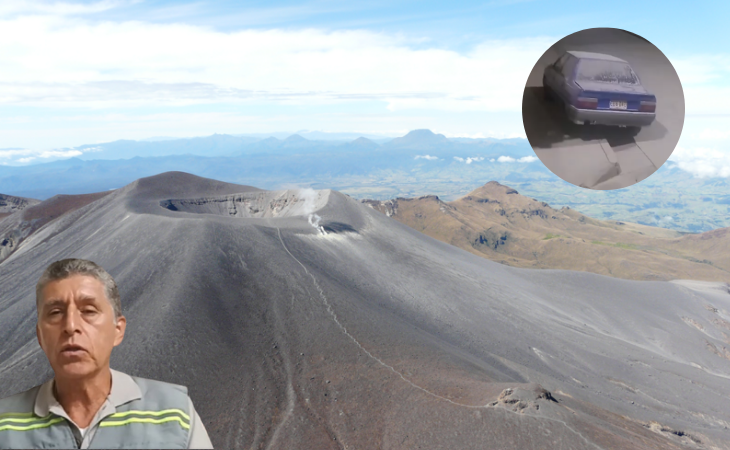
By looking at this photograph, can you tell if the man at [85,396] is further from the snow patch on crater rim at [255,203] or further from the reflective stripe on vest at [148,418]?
the snow patch on crater rim at [255,203]

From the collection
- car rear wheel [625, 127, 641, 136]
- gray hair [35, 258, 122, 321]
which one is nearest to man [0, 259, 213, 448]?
gray hair [35, 258, 122, 321]

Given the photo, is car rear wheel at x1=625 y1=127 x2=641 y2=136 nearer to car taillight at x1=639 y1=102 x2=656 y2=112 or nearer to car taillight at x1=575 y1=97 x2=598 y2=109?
car taillight at x1=639 y1=102 x2=656 y2=112

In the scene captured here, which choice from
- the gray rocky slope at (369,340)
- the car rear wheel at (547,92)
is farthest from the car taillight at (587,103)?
the gray rocky slope at (369,340)

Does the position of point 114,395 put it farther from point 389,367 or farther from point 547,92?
point 389,367

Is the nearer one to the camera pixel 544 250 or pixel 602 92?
pixel 602 92

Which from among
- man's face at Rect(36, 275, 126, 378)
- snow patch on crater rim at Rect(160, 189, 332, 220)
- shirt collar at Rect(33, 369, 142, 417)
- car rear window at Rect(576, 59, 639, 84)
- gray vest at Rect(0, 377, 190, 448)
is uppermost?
car rear window at Rect(576, 59, 639, 84)

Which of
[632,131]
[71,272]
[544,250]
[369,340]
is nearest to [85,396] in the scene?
[71,272]

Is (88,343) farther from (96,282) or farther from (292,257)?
(292,257)
